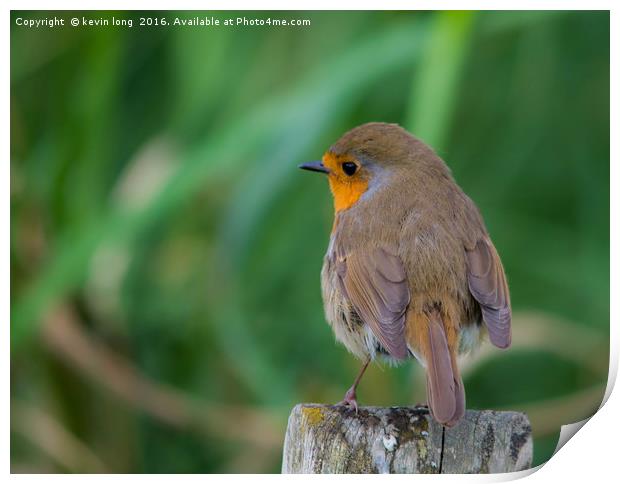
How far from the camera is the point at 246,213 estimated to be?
4.61 meters

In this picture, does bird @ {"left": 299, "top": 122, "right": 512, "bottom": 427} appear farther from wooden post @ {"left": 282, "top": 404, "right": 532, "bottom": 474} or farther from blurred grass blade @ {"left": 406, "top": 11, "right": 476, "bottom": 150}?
blurred grass blade @ {"left": 406, "top": 11, "right": 476, "bottom": 150}

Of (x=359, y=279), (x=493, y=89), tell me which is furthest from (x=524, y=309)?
(x=359, y=279)

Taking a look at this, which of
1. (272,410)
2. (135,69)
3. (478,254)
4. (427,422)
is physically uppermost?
(135,69)

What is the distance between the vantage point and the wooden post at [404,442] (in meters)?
3.13

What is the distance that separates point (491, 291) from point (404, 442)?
69 cm

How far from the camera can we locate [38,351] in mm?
4590

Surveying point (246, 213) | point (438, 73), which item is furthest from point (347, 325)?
point (438, 73)

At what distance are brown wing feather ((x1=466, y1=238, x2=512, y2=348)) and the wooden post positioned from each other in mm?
377

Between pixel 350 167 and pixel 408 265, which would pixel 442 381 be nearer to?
pixel 408 265

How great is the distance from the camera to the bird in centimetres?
345

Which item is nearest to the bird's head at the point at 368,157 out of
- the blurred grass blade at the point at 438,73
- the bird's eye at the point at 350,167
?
the bird's eye at the point at 350,167

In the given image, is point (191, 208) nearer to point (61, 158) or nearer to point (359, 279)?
point (61, 158)

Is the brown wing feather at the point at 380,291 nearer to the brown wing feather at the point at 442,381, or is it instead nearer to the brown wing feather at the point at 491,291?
the brown wing feather at the point at 442,381
